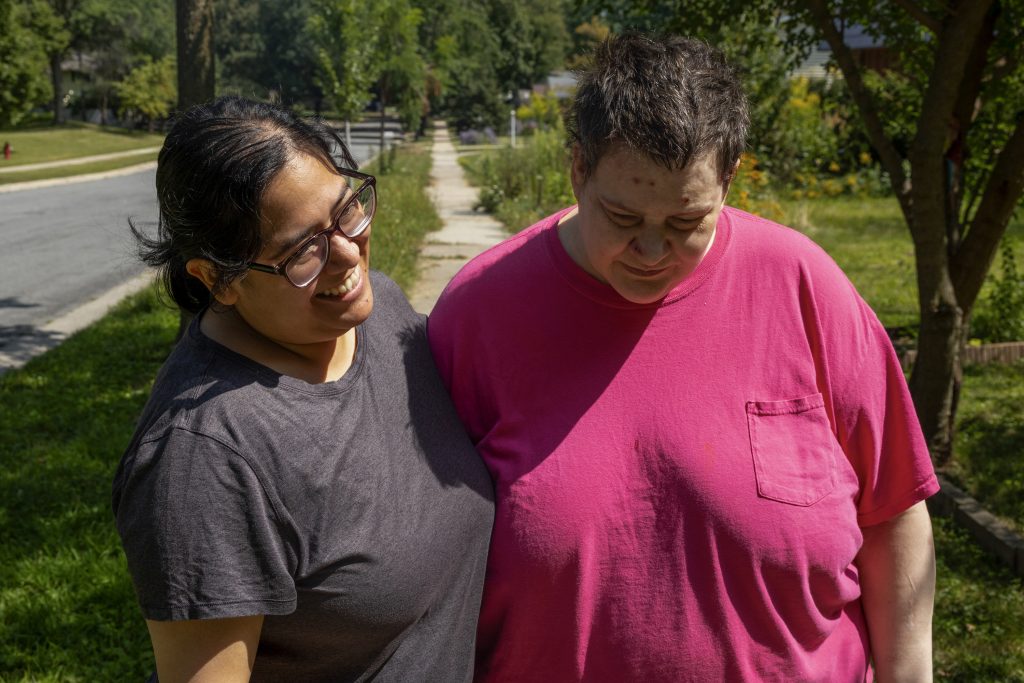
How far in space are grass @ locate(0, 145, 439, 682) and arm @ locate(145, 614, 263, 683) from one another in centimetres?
61

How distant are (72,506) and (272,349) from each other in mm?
3829

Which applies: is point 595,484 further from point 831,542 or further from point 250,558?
point 250,558

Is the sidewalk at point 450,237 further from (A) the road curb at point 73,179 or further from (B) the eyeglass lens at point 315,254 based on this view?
(A) the road curb at point 73,179

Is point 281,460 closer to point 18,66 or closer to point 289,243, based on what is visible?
point 289,243

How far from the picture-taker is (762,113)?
17.6 m

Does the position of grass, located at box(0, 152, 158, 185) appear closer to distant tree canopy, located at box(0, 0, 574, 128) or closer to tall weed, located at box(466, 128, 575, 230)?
distant tree canopy, located at box(0, 0, 574, 128)

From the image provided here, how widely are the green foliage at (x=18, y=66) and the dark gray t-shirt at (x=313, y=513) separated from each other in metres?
45.5

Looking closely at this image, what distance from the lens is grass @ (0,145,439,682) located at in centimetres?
388

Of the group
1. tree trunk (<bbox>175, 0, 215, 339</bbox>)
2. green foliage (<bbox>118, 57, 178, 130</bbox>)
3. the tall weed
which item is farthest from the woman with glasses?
green foliage (<bbox>118, 57, 178, 130</bbox>)

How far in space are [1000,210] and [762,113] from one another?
518 inches

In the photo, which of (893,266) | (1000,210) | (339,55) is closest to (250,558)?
(1000,210)

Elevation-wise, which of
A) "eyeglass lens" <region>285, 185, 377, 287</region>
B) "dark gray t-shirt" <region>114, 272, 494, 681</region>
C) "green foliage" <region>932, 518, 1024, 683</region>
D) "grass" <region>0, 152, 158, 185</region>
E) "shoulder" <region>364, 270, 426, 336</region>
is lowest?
"grass" <region>0, 152, 158, 185</region>

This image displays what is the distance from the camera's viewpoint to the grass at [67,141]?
3712 cm

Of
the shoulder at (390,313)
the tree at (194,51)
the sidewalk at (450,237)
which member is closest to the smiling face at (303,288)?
the shoulder at (390,313)
